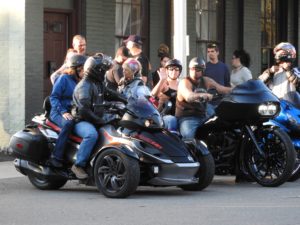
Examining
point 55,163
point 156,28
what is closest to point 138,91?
point 55,163

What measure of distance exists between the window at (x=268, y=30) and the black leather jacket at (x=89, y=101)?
11.0m

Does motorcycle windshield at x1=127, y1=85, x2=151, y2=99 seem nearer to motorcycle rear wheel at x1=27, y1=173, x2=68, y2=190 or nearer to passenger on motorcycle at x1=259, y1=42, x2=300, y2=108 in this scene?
motorcycle rear wheel at x1=27, y1=173, x2=68, y2=190

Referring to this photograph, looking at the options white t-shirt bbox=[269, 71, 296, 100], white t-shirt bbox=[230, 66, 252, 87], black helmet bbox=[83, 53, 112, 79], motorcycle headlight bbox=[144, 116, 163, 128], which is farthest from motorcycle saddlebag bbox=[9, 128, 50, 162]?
white t-shirt bbox=[230, 66, 252, 87]

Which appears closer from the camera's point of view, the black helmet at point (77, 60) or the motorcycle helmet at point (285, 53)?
the black helmet at point (77, 60)

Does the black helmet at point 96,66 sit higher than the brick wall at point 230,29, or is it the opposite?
the brick wall at point 230,29

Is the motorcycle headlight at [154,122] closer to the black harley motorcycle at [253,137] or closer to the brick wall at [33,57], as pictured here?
the black harley motorcycle at [253,137]

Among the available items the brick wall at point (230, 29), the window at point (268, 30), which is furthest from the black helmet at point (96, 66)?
the window at point (268, 30)

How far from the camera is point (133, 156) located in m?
10.6

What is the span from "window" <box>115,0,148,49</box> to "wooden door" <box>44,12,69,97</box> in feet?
4.16

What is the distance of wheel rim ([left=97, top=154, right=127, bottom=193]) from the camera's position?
35.2 feet

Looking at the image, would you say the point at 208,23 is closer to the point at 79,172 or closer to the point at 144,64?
the point at 144,64

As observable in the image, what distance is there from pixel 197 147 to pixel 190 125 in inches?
42.1

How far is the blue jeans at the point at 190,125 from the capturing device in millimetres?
12539

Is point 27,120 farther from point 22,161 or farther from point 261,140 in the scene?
point 261,140
